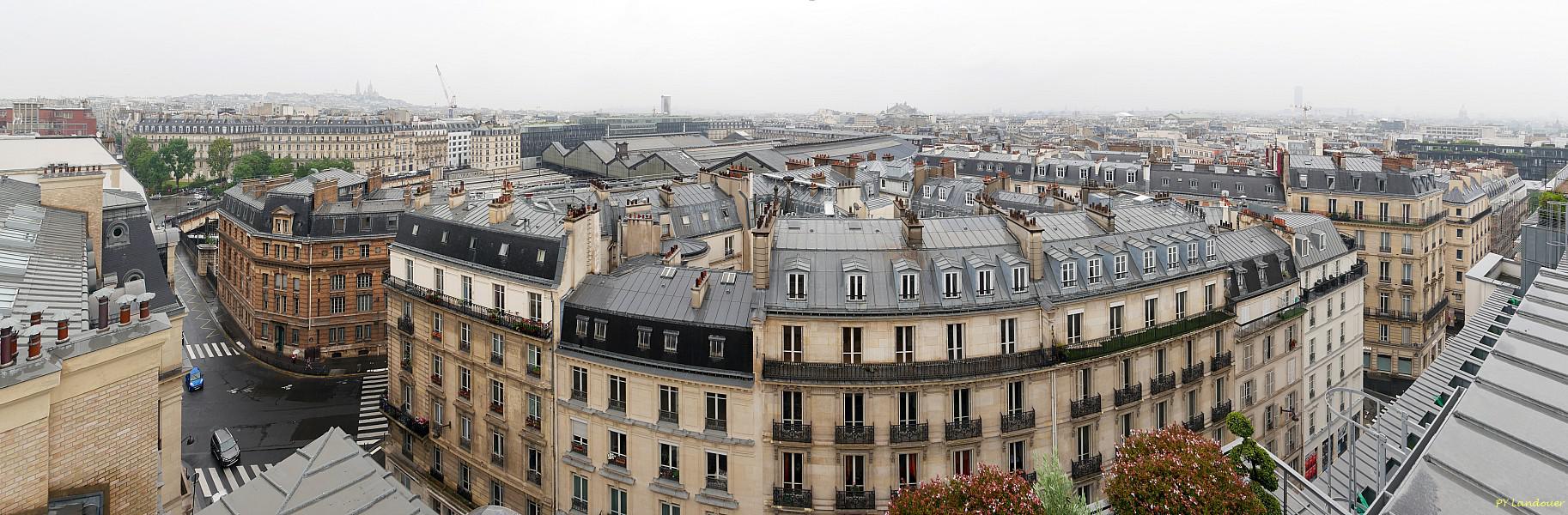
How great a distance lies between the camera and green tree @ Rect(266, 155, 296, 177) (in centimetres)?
13225

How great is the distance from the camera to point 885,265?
30.3m

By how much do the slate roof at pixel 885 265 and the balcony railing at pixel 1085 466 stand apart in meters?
5.88

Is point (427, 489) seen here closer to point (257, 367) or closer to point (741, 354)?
point (741, 354)

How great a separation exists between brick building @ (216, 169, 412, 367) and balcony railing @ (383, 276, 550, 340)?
21.3 meters

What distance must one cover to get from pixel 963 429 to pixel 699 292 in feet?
31.8

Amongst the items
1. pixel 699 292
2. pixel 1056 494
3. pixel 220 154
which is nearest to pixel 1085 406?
pixel 1056 494

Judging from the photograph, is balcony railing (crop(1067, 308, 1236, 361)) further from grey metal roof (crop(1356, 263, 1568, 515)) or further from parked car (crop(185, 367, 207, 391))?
parked car (crop(185, 367, 207, 391))

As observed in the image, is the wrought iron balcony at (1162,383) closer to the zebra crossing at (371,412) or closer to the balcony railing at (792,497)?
the balcony railing at (792,497)

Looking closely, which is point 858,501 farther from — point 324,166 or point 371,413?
point 324,166

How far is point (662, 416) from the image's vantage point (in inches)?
1191

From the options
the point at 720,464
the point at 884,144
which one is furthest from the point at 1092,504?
the point at 884,144

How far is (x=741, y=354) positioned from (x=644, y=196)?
2198 centimetres

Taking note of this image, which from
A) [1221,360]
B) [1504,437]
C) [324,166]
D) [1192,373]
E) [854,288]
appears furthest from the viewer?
[324,166]

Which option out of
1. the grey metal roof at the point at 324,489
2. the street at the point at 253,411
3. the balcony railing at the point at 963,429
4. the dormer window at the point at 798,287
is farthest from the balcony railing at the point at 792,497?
the street at the point at 253,411
